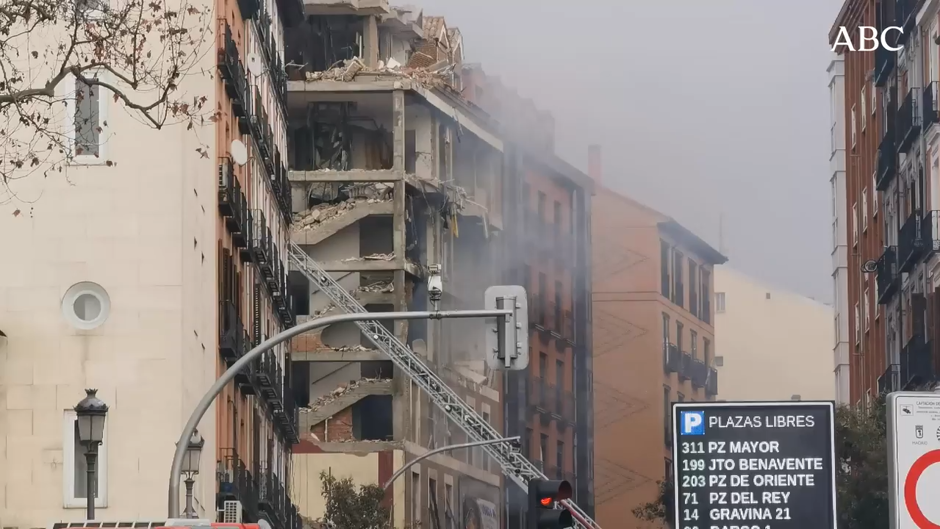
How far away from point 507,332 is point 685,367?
317 feet

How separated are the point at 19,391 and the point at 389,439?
41745 millimetres

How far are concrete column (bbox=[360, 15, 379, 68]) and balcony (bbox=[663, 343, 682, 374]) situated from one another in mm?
34949

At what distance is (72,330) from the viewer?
42562 mm

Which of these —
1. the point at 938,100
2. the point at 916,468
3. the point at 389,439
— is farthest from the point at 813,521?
the point at 389,439

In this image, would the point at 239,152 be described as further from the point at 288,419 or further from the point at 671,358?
the point at 671,358

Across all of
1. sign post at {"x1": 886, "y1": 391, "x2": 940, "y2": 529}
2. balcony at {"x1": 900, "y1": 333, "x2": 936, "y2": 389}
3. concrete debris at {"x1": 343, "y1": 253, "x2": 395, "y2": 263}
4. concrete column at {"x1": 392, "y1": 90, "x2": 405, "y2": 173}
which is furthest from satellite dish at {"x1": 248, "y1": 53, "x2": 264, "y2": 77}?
sign post at {"x1": 886, "y1": 391, "x2": 940, "y2": 529}

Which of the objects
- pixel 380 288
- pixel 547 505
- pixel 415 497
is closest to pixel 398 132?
pixel 380 288

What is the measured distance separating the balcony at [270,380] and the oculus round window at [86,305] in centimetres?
1156

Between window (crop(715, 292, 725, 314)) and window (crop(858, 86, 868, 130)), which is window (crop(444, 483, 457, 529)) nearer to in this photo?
window (crop(858, 86, 868, 130))

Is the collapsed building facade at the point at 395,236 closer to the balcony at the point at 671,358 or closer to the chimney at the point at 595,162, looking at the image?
the chimney at the point at 595,162

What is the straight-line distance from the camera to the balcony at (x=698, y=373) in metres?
126

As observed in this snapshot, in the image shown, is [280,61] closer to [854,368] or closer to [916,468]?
[854,368]

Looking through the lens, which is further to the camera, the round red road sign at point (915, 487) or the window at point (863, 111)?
the window at point (863, 111)

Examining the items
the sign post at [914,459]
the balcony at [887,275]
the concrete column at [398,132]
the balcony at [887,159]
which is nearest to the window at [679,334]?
the concrete column at [398,132]
